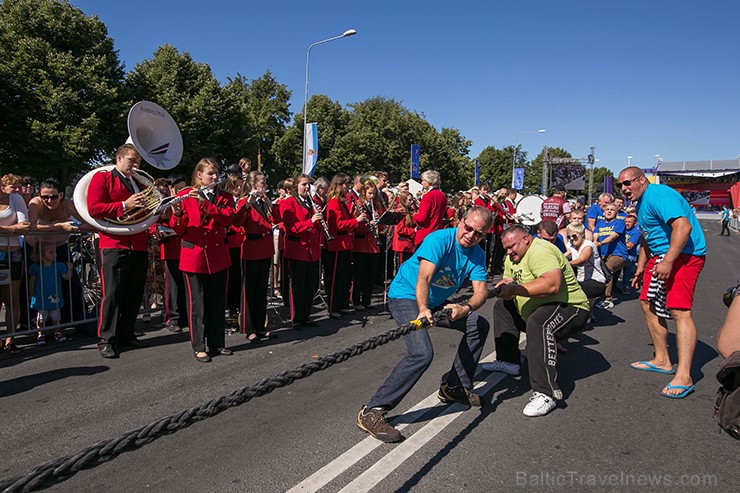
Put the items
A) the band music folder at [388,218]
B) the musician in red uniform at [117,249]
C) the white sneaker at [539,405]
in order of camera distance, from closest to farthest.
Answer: the white sneaker at [539,405], the musician in red uniform at [117,249], the band music folder at [388,218]

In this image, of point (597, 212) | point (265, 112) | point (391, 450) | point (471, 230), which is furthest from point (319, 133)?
point (391, 450)

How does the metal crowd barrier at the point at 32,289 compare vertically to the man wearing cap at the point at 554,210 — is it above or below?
below

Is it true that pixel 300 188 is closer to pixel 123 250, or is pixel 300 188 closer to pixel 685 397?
pixel 123 250

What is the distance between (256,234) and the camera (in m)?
6.26

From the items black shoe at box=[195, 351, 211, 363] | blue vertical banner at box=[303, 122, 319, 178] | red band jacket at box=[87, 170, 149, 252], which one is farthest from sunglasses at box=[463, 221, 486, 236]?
blue vertical banner at box=[303, 122, 319, 178]

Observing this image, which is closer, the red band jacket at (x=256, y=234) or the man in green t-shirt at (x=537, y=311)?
the man in green t-shirt at (x=537, y=311)

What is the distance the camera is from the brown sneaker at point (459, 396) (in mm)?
4195

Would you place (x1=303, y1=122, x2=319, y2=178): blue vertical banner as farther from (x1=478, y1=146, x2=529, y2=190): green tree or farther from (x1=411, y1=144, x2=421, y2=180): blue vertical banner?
(x1=478, y1=146, x2=529, y2=190): green tree

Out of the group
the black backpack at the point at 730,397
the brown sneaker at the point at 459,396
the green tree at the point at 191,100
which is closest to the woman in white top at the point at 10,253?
the brown sneaker at the point at 459,396

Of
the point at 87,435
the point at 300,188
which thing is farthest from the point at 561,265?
the point at 87,435

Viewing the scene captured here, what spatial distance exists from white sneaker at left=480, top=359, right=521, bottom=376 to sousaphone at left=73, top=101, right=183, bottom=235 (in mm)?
3681

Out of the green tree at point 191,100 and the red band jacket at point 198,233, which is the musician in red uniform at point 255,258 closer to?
the red band jacket at point 198,233

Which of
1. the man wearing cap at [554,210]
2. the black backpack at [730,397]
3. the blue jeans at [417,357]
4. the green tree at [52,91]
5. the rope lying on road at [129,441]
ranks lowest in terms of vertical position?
the blue jeans at [417,357]

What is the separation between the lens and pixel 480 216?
12.5ft
